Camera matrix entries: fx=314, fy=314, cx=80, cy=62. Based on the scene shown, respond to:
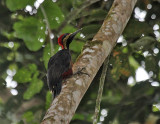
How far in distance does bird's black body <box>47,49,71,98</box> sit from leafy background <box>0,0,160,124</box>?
0.72 feet

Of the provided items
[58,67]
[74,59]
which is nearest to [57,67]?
[58,67]

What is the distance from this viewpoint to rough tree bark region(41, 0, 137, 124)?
2181 mm

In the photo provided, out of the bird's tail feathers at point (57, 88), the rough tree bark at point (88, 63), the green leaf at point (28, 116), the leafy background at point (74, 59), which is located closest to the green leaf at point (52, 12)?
the leafy background at point (74, 59)

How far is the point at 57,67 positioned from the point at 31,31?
2.06 ft

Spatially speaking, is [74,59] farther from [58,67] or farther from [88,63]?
[88,63]

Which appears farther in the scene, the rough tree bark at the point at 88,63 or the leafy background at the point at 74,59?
the leafy background at the point at 74,59

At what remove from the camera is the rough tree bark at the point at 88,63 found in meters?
2.18

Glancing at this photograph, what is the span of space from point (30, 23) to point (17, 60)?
1.21m

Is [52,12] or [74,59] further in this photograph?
[74,59]

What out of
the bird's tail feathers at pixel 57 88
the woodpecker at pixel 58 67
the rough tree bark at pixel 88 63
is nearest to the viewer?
the rough tree bark at pixel 88 63

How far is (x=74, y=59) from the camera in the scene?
421 cm

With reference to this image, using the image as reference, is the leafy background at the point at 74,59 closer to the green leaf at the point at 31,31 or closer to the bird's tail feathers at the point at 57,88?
the green leaf at the point at 31,31

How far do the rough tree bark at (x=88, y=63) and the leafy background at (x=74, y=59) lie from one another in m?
0.50

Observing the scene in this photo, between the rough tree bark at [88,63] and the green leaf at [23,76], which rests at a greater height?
the green leaf at [23,76]
